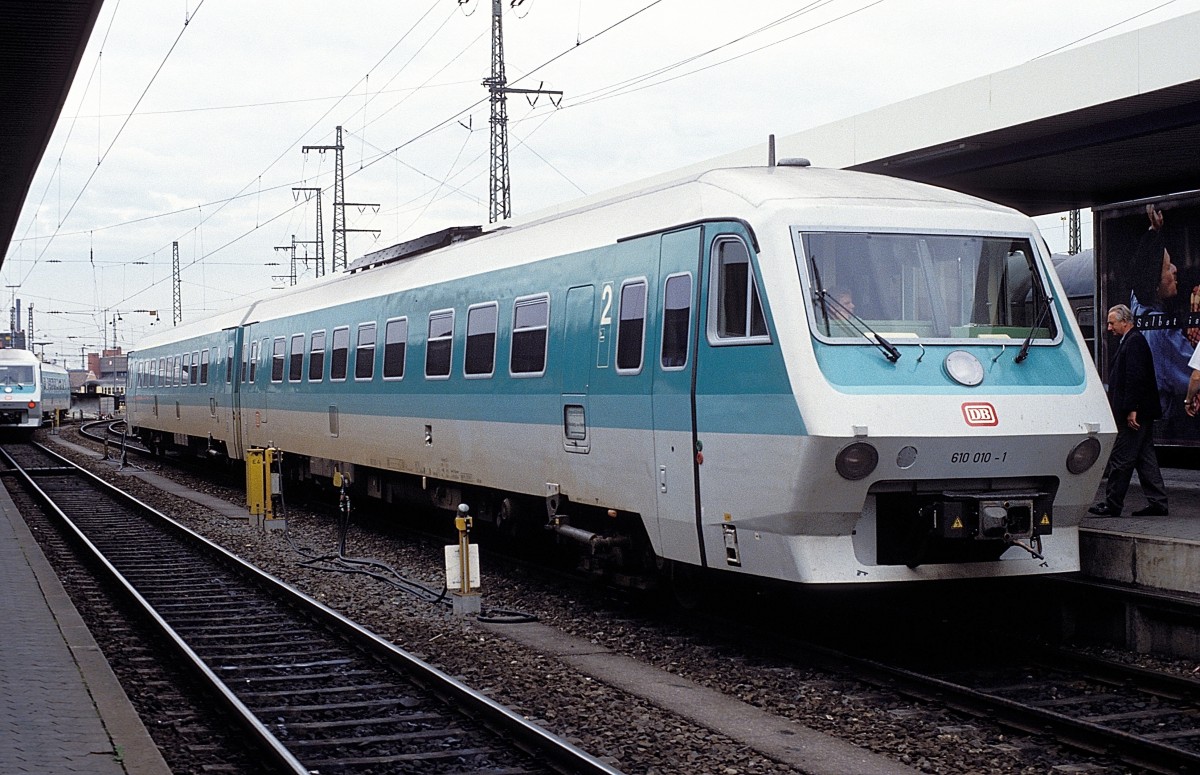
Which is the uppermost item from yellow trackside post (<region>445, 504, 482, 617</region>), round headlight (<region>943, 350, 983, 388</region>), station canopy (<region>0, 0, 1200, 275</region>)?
station canopy (<region>0, 0, 1200, 275</region>)

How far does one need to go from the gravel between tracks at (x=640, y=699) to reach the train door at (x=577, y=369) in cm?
153

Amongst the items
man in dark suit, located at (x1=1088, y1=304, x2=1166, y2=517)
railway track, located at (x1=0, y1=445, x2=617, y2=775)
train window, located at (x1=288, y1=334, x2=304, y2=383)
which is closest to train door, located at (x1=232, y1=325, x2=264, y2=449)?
train window, located at (x1=288, y1=334, x2=304, y2=383)

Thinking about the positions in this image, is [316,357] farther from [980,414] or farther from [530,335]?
[980,414]

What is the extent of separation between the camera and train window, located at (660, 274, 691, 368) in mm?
9781

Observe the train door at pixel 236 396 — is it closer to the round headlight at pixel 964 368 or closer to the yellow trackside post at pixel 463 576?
the yellow trackside post at pixel 463 576

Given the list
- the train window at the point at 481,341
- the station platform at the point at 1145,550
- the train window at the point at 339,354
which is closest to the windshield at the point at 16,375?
the train window at the point at 339,354

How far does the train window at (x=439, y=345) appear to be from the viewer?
47.6ft

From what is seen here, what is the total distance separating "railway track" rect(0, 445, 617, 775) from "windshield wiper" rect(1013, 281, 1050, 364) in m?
4.09

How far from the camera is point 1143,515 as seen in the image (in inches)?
437

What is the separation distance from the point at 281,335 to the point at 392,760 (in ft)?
51.5

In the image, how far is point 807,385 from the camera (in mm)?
8531

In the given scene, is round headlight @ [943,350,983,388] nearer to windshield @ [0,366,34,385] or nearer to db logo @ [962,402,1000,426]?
db logo @ [962,402,1000,426]

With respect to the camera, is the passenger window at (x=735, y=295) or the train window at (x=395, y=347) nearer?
the passenger window at (x=735, y=295)

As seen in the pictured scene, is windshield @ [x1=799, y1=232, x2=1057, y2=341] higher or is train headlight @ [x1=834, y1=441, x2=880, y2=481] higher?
windshield @ [x1=799, y1=232, x2=1057, y2=341]
